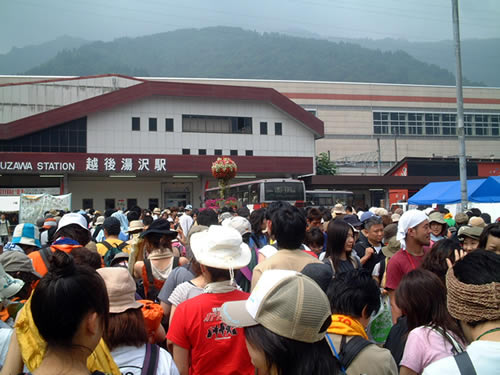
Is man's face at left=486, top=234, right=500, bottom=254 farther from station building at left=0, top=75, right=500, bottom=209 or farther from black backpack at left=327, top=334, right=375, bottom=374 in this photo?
station building at left=0, top=75, right=500, bottom=209

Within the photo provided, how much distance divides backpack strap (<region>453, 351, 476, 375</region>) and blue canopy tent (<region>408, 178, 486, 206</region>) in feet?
45.0

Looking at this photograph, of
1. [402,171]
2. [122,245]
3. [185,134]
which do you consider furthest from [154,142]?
[122,245]

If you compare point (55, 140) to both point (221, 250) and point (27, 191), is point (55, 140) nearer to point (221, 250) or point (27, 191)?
point (27, 191)

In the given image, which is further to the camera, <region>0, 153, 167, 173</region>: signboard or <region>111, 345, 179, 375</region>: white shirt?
<region>0, 153, 167, 173</region>: signboard

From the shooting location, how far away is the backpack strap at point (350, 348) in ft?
7.45

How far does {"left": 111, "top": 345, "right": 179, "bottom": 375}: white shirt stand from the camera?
2.36 meters

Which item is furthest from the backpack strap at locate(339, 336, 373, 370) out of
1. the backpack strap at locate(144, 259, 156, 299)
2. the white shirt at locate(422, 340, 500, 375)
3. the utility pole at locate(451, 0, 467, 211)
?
the utility pole at locate(451, 0, 467, 211)

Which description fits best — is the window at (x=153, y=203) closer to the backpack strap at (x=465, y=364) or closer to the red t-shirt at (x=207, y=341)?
the red t-shirt at (x=207, y=341)

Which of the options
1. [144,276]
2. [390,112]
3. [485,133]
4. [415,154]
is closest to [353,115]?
[390,112]

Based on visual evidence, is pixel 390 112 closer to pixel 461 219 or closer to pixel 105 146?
pixel 105 146

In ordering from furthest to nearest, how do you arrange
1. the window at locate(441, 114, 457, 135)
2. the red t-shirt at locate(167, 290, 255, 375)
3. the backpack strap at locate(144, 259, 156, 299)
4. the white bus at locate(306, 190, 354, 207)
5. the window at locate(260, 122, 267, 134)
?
the window at locate(441, 114, 457, 135) → the window at locate(260, 122, 267, 134) → the white bus at locate(306, 190, 354, 207) → the backpack strap at locate(144, 259, 156, 299) → the red t-shirt at locate(167, 290, 255, 375)

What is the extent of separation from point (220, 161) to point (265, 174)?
58.1 ft

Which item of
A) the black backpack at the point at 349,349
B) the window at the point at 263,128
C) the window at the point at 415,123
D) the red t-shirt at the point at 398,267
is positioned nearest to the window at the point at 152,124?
the window at the point at 263,128

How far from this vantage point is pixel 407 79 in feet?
655
